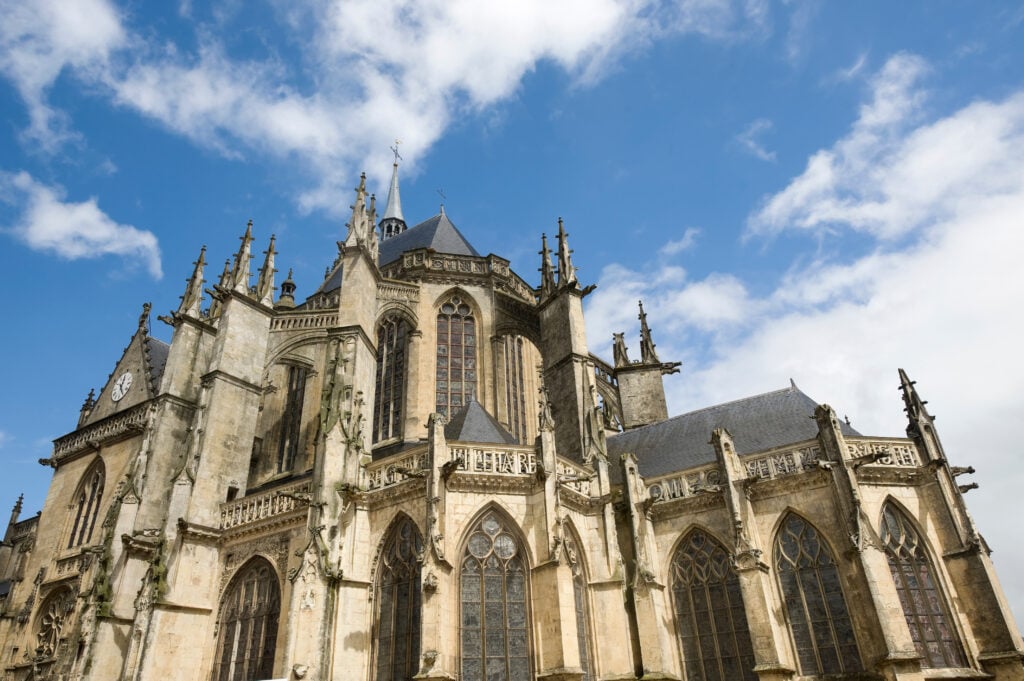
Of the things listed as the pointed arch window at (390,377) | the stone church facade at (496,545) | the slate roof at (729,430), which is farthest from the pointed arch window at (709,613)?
the pointed arch window at (390,377)

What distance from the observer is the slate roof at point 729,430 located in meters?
14.8

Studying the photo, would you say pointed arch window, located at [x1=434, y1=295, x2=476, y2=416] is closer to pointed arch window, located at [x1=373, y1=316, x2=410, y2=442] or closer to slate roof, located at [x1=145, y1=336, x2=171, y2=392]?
pointed arch window, located at [x1=373, y1=316, x2=410, y2=442]

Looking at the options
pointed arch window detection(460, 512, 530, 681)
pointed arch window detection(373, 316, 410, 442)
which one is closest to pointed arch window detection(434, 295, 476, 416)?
pointed arch window detection(373, 316, 410, 442)

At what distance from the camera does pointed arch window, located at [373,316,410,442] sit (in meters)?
18.5

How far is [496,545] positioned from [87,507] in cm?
1336

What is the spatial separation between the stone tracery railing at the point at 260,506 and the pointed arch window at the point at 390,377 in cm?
397

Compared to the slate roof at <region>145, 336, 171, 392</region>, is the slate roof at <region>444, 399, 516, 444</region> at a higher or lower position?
lower

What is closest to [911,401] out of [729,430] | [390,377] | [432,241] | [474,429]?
[729,430]

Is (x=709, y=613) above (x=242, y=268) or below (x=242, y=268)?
below

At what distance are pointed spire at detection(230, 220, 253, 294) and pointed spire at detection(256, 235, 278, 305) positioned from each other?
50 centimetres

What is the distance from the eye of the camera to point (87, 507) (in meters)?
19.5

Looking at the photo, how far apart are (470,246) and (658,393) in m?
8.25

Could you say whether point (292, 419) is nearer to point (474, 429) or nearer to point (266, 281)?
point (266, 281)

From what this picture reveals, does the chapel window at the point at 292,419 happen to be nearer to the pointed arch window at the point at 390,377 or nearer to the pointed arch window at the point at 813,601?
the pointed arch window at the point at 390,377
